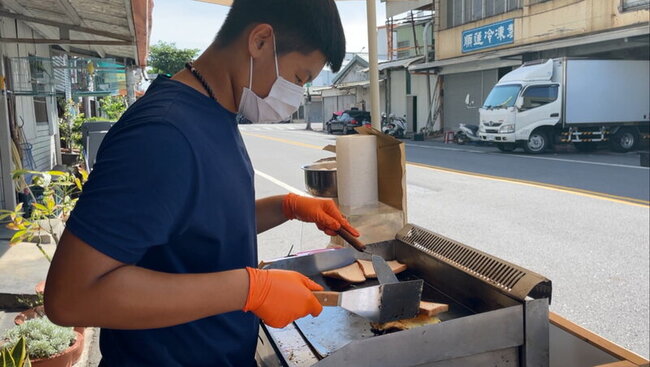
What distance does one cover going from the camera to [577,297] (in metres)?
4.70

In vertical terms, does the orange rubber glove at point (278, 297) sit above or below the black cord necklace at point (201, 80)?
below

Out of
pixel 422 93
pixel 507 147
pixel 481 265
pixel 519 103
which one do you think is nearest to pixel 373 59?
pixel 481 265

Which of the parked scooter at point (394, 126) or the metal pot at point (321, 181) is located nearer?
the metal pot at point (321, 181)

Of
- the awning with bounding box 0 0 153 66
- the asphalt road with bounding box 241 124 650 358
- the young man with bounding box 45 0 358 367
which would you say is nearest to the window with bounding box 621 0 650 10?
the asphalt road with bounding box 241 124 650 358

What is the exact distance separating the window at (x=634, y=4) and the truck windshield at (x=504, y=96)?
151 inches

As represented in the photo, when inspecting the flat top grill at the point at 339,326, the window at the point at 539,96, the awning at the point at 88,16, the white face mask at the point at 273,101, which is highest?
the awning at the point at 88,16

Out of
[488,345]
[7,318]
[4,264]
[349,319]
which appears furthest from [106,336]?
[4,264]

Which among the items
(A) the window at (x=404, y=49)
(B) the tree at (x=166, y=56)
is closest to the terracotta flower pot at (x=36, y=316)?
(A) the window at (x=404, y=49)

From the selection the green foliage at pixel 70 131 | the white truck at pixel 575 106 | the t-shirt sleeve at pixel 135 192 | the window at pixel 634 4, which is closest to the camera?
the t-shirt sleeve at pixel 135 192

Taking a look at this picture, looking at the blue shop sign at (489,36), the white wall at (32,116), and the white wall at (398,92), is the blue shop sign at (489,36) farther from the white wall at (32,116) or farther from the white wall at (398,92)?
the white wall at (32,116)

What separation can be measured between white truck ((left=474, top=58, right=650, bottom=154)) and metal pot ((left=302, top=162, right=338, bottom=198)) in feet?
48.5

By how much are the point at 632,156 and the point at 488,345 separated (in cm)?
1608

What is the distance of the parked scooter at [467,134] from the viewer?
20.1 m

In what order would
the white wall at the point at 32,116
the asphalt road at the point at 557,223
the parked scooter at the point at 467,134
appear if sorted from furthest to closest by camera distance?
the parked scooter at the point at 467,134
the white wall at the point at 32,116
the asphalt road at the point at 557,223
